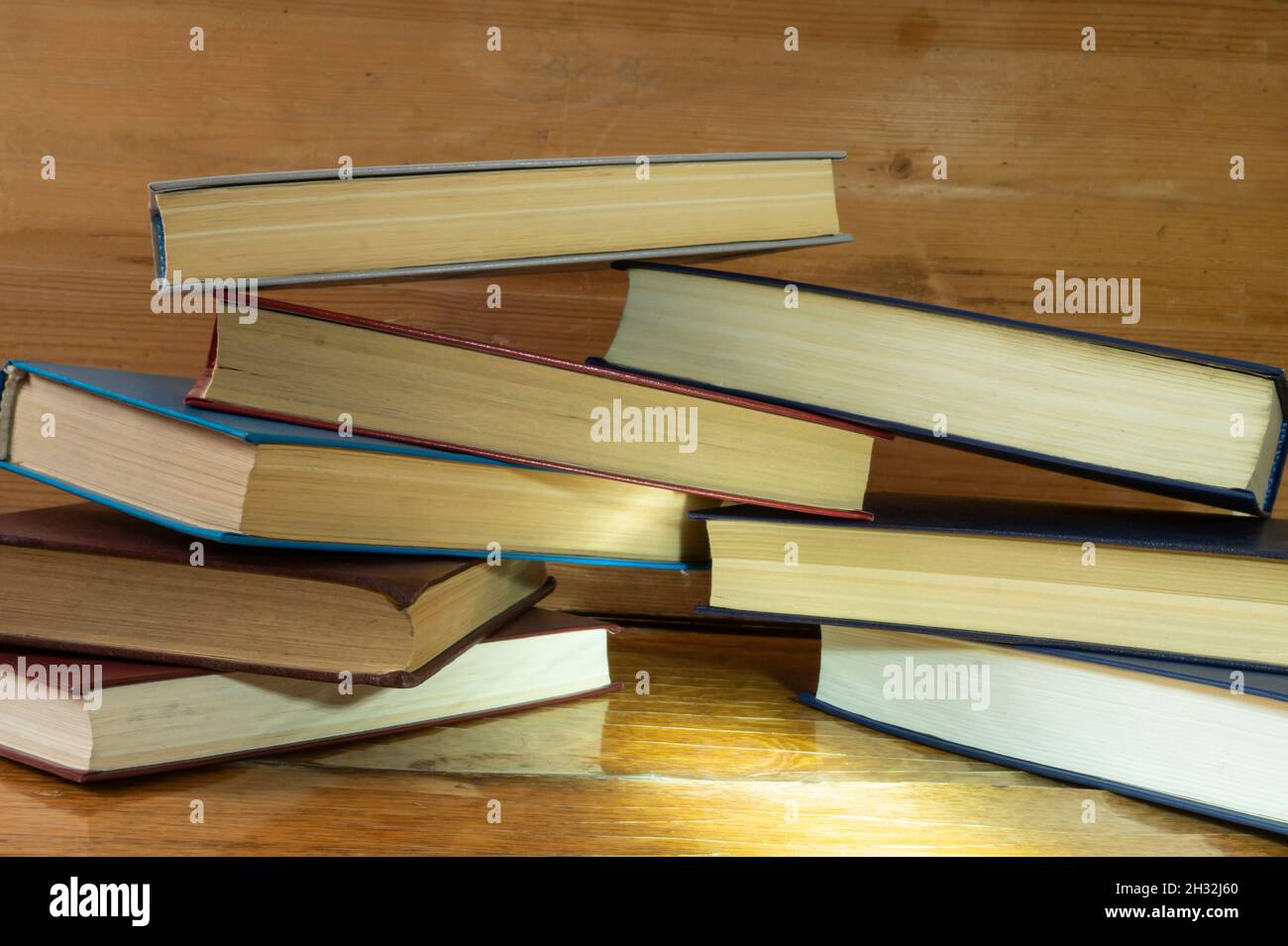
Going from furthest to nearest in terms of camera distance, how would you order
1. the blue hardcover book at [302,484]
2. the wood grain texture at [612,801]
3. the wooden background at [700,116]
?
the wooden background at [700,116], the blue hardcover book at [302,484], the wood grain texture at [612,801]

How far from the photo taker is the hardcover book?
2.25 ft

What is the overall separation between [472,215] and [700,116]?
1.51 feet

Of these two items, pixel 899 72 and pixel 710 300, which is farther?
pixel 899 72

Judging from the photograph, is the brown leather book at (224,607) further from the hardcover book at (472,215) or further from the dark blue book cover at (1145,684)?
the dark blue book cover at (1145,684)

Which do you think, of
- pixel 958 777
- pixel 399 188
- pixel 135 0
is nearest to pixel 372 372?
pixel 399 188

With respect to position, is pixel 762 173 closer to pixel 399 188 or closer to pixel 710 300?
pixel 710 300

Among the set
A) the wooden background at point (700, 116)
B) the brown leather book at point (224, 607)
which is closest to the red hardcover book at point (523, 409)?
the brown leather book at point (224, 607)

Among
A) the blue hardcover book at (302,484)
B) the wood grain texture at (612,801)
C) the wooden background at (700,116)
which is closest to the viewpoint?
the wood grain texture at (612,801)

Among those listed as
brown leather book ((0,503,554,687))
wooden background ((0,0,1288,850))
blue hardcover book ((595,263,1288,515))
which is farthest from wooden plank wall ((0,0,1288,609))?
brown leather book ((0,503,554,687))

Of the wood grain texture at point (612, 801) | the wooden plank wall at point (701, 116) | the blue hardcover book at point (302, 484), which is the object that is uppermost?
the wooden plank wall at point (701, 116)

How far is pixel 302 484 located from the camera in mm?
705

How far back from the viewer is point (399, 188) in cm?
71

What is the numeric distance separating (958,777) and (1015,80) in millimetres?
730

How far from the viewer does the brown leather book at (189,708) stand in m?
0.63
